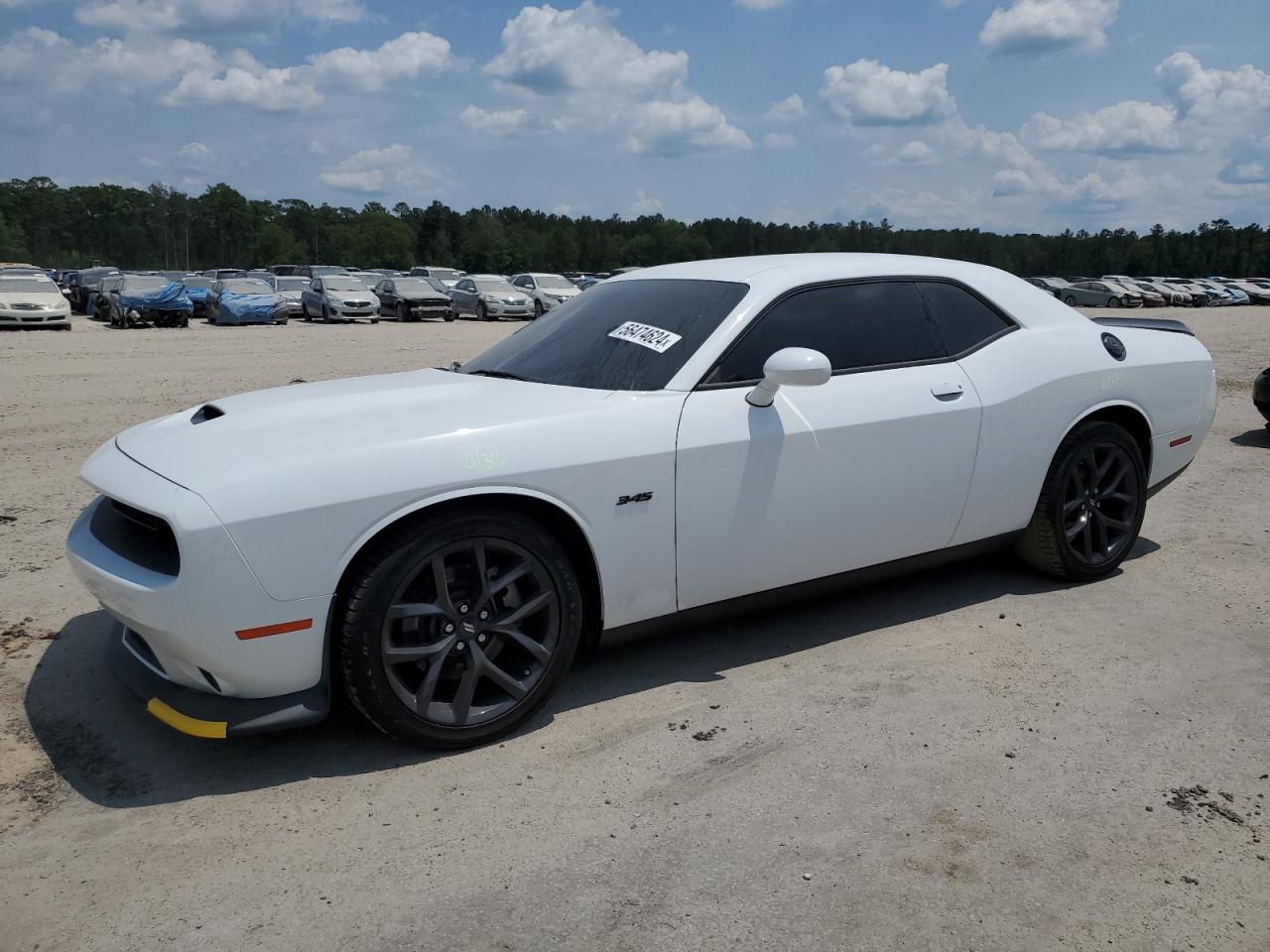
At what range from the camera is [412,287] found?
103 feet

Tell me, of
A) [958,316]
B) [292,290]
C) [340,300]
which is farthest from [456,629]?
[292,290]

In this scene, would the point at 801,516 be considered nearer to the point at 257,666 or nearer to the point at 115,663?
the point at 257,666

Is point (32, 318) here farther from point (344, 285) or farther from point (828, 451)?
point (828, 451)

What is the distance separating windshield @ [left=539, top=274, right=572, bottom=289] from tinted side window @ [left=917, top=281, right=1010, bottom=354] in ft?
98.3

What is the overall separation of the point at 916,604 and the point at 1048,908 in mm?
2211

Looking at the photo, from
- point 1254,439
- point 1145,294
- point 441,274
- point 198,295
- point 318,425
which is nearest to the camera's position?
point 318,425

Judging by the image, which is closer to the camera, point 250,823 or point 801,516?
point 250,823

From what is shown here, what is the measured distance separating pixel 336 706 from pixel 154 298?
24.6m

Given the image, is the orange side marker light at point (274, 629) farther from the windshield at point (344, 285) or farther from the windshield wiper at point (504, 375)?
the windshield at point (344, 285)

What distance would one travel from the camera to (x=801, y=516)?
3723 millimetres

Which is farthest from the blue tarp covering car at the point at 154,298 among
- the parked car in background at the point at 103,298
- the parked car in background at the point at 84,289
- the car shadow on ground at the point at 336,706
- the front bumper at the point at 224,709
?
the front bumper at the point at 224,709

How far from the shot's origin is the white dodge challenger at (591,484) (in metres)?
2.91

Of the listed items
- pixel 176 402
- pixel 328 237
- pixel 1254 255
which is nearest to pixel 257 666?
pixel 176 402

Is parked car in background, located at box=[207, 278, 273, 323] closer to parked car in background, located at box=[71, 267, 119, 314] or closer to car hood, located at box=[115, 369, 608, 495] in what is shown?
parked car in background, located at box=[71, 267, 119, 314]
